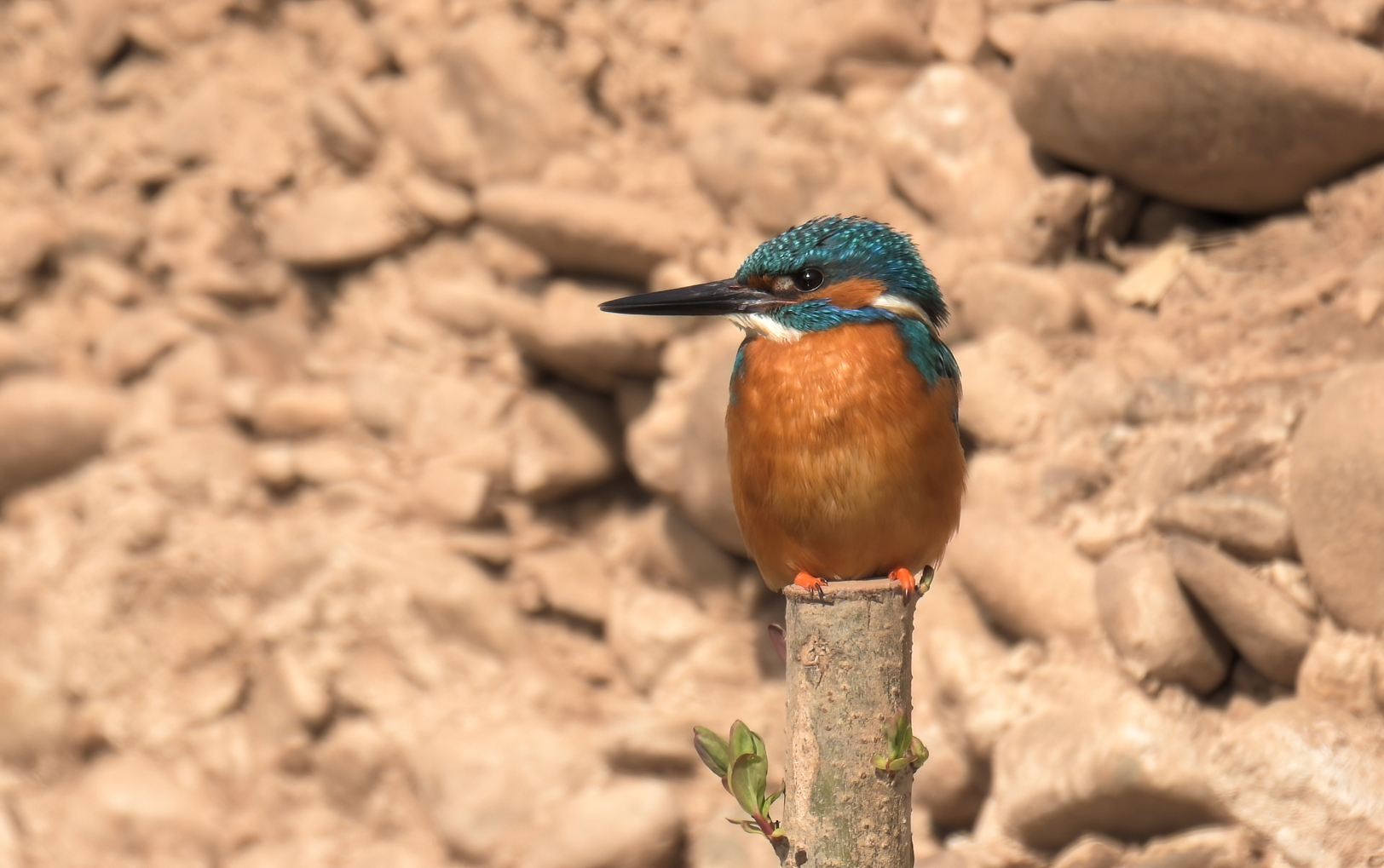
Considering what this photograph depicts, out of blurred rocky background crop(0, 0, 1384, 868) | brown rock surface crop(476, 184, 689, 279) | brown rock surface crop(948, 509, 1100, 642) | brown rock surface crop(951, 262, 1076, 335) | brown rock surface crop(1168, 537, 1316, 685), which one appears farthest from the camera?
brown rock surface crop(476, 184, 689, 279)

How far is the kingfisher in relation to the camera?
2160 millimetres

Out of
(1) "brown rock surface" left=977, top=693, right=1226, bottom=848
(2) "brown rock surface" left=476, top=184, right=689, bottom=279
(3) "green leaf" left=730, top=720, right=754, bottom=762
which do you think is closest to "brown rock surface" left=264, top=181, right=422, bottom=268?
(2) "brown rock surface" left=476, top=184, right=689, bottom=279

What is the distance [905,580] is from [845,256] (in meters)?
0.54

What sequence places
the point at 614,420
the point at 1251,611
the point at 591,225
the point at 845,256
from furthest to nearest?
the point at 614,420, the point at 591,225, the point at 1251,611, the point at 845,256

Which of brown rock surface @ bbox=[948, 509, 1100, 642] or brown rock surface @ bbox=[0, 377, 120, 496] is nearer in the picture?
brown rock surface @ bbox=[948, 509, 1100, 642]

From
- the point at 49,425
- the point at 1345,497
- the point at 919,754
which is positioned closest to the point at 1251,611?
the point at 1345,497

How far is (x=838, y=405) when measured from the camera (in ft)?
7.14

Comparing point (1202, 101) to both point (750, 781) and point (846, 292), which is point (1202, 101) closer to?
point (846, 292)

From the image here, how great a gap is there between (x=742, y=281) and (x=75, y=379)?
3.44 meters

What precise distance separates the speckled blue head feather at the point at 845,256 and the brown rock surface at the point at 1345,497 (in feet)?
3.85

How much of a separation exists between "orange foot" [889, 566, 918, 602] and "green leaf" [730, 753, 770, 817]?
1.11 ft

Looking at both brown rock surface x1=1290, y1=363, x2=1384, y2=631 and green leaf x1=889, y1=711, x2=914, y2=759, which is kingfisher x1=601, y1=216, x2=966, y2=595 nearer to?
green leaf x1=889, y1=711, x2=914, y2=759

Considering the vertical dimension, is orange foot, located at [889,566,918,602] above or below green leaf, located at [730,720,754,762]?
above

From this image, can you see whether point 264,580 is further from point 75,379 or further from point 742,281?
point 742,281
